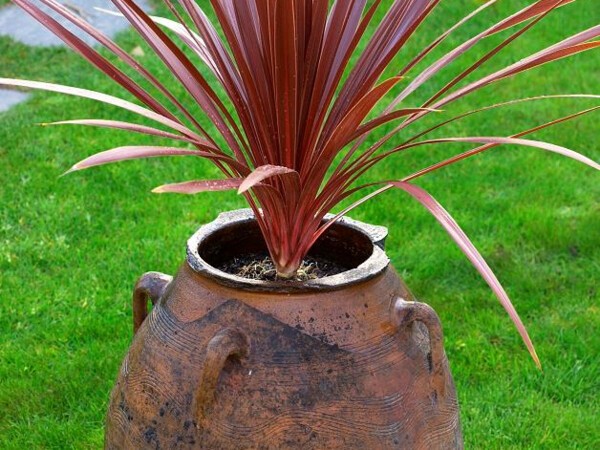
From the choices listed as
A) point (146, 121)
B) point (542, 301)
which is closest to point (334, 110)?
point (542, 301)

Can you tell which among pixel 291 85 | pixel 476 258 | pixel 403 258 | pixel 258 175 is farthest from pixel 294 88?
pixel 403 258

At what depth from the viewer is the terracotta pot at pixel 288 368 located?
5.45 ft

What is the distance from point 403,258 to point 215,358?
206 cm

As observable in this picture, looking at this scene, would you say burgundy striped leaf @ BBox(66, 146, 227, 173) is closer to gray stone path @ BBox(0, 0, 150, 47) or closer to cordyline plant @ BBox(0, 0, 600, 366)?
cordyline plant @ BBox(0, 0, 600, 366)

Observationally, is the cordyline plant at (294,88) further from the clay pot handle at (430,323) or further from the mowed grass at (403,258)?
the mowed grass at (403,258)

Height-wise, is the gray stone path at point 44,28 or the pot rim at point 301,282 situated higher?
the pot rim at point 301,282

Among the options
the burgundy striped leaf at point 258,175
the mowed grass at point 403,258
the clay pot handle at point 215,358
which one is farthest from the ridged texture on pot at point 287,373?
the mowed grass at point 403,258

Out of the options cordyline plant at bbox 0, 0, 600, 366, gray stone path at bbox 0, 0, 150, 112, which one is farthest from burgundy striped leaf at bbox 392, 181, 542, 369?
gray stone path at bbox 0, 0, 150, 112

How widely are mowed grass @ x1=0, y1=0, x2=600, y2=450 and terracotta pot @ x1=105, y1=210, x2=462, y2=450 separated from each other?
1024mm

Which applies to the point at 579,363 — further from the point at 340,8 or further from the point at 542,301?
the point at 340,8

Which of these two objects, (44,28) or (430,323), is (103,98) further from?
(44,28)

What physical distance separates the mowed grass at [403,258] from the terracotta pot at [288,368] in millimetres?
1024

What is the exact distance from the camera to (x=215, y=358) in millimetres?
1640

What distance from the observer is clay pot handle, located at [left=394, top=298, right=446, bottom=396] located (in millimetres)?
1767
